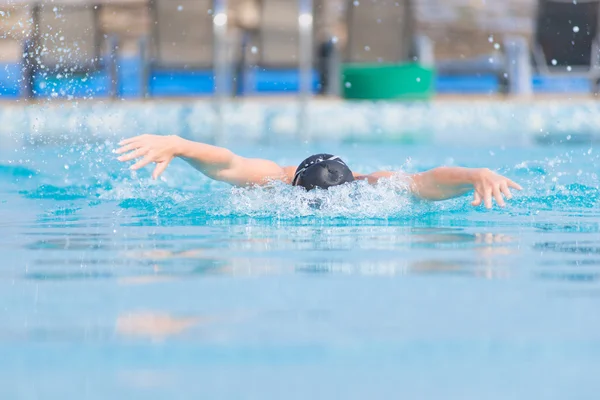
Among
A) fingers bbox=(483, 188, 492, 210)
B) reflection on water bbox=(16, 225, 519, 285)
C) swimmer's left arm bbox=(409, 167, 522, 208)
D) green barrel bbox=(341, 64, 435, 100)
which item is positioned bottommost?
reflection on water bbox=(16, 225, 519, 285)

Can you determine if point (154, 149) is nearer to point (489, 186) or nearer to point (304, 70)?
point (489, 186)

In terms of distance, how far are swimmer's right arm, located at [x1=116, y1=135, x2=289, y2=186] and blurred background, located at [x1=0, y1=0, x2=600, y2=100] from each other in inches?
222

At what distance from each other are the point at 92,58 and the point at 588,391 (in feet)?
34.7

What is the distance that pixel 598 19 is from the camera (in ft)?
39.5

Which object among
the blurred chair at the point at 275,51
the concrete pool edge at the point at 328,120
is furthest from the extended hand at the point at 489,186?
the blurred chair at the point at 275,51

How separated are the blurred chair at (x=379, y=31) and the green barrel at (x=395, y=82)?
1.68m

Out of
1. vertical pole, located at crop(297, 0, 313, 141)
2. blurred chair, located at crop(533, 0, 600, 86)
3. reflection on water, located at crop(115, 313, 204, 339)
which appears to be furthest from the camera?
blurred chair, located at crop(533, 0, 600, 86)

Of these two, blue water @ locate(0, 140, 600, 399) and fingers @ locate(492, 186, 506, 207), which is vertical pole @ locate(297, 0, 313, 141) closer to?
blue water @ locate(0, 140, 600, 399)

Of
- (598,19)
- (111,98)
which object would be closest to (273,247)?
(111,98)

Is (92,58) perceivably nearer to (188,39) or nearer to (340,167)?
(188,39)

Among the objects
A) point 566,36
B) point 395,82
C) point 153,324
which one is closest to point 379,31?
point 395,82

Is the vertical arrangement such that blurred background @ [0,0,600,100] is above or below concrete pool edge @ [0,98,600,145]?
above

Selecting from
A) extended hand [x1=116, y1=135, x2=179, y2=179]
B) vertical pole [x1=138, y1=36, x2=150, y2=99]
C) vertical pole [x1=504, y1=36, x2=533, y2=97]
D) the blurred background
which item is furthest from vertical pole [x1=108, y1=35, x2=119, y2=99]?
extended hand [x1=116, y1=135, x2=179, y2=179]

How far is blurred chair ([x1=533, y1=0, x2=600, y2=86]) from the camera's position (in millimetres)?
11805
